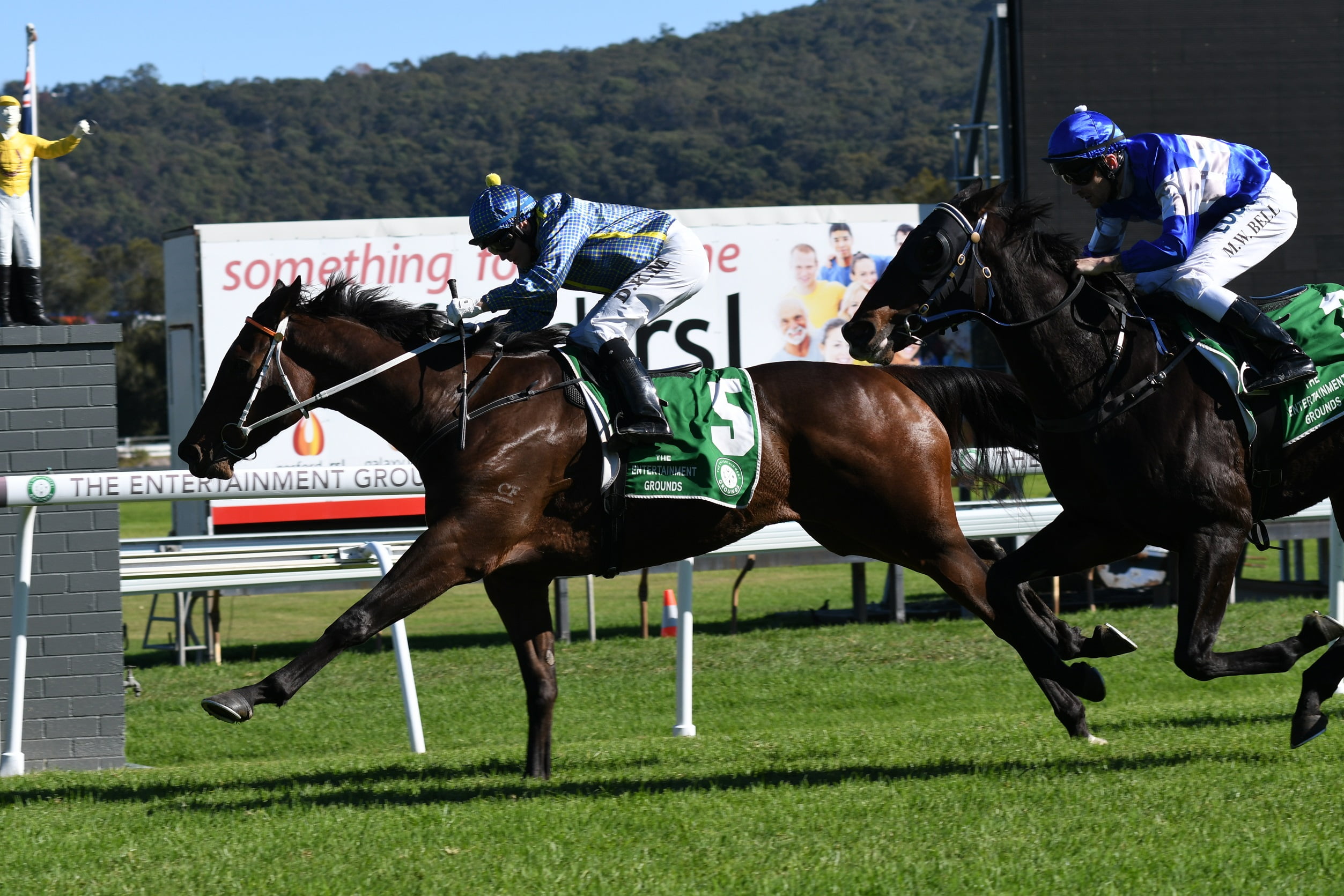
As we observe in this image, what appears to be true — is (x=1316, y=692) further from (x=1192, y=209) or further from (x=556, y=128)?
(x=556, y=128)

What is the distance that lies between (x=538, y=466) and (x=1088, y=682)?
2.01 meters

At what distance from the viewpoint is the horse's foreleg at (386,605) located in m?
4.77

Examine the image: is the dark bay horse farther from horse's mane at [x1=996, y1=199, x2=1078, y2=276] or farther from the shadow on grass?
the shadow on grass

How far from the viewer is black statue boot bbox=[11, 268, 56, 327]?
726 cm

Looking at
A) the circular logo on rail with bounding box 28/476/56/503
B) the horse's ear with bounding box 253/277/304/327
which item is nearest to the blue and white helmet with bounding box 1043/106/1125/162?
the horse's ear with bounding box 253/277/304/327

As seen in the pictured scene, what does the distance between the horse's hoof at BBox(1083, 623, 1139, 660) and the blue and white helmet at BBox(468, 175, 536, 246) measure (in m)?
2.52

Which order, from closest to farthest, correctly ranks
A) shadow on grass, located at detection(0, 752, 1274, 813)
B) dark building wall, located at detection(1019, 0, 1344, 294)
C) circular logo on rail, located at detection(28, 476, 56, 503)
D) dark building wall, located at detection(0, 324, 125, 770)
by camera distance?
1. shadow on grass, located at detection(0, 752, 1274, 813)
2. circular logo on rail, located at detection(28, 476, 56, 503)
3. dark building wall, located at detection(0, 324, 125, 770)
4. dark building wall, located at detection(1019, 0, 1344, 294)

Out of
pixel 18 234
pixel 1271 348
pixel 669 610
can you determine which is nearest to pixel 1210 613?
pixel 1271 348

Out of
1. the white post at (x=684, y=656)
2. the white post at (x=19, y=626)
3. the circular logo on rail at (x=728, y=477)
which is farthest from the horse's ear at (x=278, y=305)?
the white post at (x=684, y=656)

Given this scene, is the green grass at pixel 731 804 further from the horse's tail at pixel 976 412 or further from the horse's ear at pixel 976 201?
the horse's ear at pixel 976 201

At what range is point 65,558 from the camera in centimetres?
675

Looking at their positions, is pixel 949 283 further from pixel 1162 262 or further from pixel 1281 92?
pixel 1281 92

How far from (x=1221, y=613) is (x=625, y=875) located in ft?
7.12

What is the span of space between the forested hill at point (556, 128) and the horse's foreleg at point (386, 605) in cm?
10035
